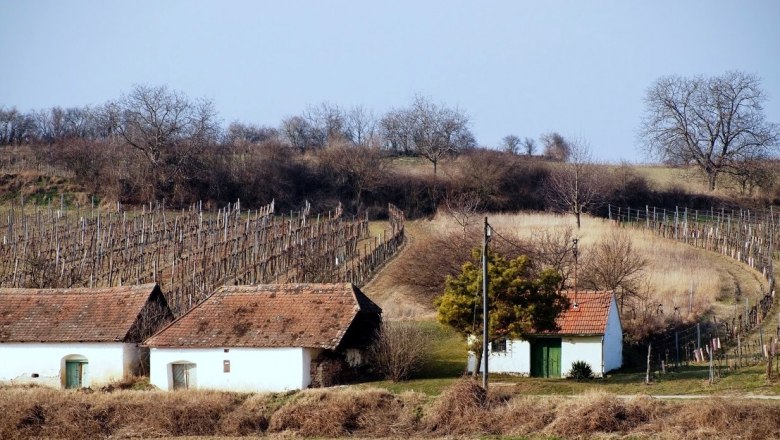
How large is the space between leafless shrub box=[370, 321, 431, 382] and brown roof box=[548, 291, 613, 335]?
442 centimetres

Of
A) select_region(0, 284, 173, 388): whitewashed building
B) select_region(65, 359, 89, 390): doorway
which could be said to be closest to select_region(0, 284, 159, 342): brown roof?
select_region(0, 284, 173, 388): whitewashed building

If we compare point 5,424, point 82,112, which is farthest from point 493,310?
point 82,112

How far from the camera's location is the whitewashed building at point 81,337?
34.3 m

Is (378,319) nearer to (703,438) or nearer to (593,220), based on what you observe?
(703,438)

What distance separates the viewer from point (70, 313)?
119 ft

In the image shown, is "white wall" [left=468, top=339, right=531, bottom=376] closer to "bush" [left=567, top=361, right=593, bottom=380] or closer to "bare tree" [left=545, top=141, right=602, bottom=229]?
"bush" [left=567, top=361, right=593, bottom=380]

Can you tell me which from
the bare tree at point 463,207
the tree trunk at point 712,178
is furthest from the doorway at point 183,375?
the tree trunk at point 712,178

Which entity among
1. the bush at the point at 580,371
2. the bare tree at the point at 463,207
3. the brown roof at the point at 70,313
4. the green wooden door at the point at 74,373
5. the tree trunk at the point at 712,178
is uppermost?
the tree trunk at the point at 712,178

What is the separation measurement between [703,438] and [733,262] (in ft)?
102

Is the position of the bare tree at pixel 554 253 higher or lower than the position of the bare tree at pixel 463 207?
lower

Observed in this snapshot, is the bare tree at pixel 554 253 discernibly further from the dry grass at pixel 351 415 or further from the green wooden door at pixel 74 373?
the green wooden door at pixel 74 373

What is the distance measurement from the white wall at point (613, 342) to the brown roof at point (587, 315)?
274 mm

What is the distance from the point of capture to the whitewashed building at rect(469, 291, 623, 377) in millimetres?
33781

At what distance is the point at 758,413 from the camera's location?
76.3 feet
